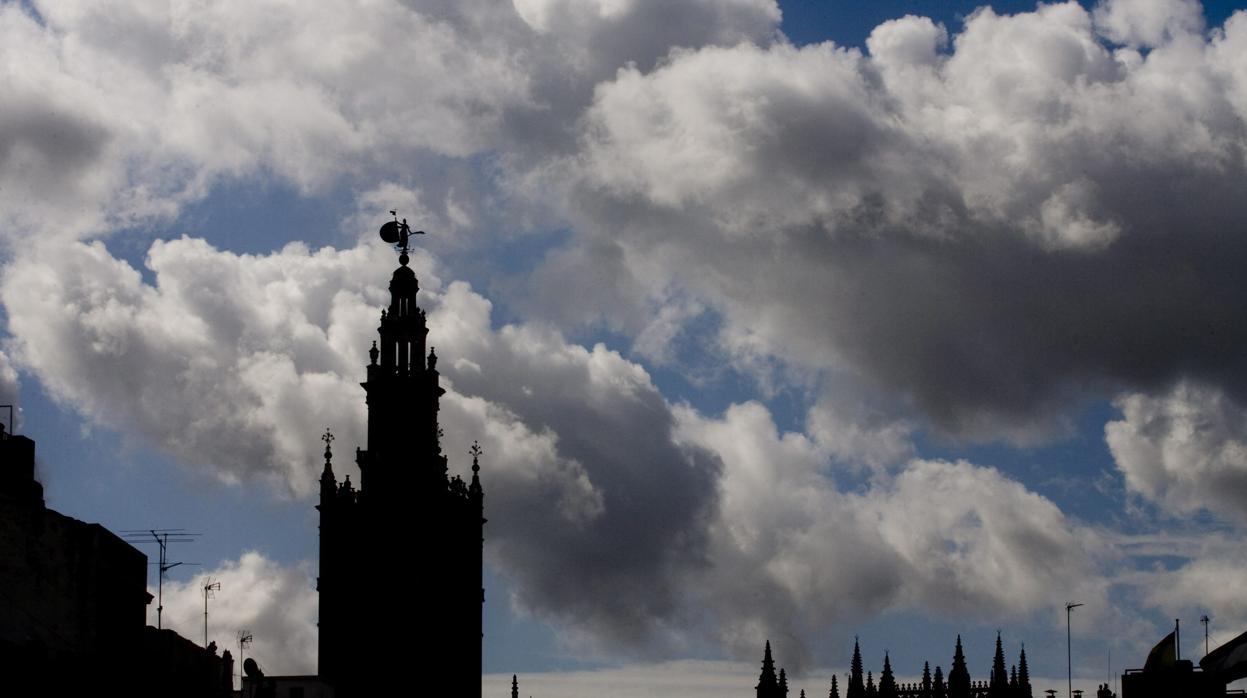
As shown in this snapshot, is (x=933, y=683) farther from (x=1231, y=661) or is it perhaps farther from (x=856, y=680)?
(x=1231, y=661)

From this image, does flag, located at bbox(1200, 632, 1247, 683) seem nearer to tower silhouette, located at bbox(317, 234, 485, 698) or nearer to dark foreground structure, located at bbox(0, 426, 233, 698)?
dark foreground structure, located at bbox(0, 426, 233, 698)

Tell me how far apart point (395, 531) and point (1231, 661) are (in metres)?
76.0

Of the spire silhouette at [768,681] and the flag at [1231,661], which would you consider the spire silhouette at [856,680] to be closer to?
the spire silhouette at [768,681]

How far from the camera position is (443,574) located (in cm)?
15225

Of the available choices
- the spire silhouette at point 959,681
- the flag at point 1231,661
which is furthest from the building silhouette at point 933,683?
the flag at point 1231,661

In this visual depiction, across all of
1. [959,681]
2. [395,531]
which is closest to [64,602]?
[395,531]

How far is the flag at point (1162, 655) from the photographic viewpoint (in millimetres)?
109812

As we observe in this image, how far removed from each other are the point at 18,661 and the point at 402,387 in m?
82.8

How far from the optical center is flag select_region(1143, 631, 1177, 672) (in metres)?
110

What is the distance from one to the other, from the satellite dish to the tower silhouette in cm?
128

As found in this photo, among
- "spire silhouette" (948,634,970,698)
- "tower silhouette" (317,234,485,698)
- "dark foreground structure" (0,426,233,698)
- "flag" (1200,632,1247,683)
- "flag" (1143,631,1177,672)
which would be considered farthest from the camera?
"spire silhouette" (948,634,970,698)

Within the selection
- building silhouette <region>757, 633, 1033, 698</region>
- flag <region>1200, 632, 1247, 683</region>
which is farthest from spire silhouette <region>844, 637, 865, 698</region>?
flag <region>1200, 632, 1247, 683</region>

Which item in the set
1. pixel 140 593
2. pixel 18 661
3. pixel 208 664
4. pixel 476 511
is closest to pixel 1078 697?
pixel 476 511

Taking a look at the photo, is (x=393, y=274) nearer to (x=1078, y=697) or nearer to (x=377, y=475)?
(x=377, y=475)
